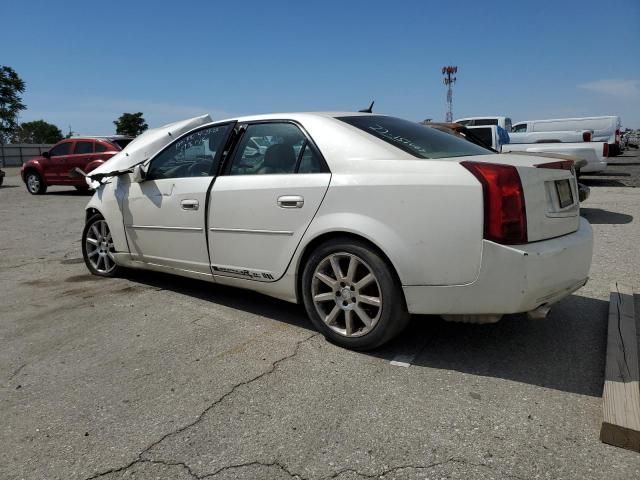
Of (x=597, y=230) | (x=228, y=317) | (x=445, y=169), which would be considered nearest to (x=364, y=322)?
(x=445, y=169)

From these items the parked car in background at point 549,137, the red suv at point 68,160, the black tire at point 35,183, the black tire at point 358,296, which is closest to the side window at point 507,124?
the parked car in background at point 549,137

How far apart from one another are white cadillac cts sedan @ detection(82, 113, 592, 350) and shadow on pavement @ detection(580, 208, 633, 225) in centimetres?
535

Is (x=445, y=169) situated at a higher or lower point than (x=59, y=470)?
higher

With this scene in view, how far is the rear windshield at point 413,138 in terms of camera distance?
3.36 m

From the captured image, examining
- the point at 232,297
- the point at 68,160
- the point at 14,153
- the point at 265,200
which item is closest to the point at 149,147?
the point at 232,297

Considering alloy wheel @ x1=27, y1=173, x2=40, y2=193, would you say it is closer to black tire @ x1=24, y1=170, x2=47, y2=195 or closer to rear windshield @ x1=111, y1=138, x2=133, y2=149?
black tire @ x1=24, y1=170, x2=47, y2=195

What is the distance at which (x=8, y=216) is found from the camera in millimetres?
10859

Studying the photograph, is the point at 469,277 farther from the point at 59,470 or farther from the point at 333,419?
the point at 59,470

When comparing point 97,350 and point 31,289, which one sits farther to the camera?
point 31,289

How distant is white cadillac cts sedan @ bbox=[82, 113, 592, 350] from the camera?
2.78 m

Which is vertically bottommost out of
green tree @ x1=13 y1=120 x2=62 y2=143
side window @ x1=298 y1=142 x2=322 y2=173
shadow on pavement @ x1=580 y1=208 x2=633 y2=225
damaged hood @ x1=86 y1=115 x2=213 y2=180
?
shadow on pavement @ x1=580 y1=208 x2=633 y2=225

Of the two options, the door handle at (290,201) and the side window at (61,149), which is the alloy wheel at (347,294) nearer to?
the door handle at (290,201)

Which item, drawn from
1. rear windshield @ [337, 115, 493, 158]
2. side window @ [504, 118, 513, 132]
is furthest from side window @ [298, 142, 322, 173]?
side window @ [504, 118, 513, 132]

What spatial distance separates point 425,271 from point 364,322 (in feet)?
1.80
